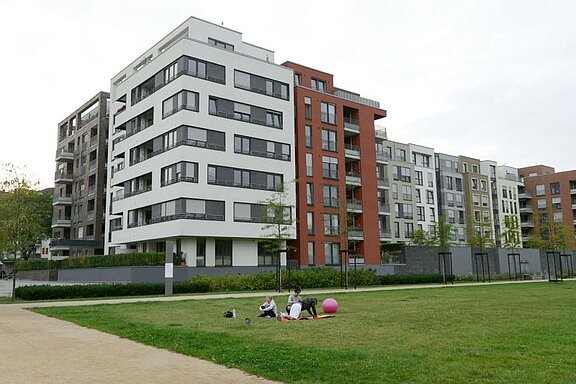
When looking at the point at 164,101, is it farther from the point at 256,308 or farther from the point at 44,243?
the point at 44,243

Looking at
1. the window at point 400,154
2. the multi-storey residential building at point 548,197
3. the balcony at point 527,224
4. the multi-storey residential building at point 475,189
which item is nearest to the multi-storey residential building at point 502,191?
the multi-storey residential building at point 475,189

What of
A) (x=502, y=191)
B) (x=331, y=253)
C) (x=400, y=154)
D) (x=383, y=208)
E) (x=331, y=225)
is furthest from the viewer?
(x=502, y=191)

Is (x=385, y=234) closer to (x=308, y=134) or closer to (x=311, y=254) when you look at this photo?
(x=311, y=254)

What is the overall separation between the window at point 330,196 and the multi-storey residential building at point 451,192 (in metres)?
38.7

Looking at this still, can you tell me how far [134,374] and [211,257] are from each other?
128 ft

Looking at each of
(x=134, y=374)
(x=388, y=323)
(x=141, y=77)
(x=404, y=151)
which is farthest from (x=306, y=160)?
(x=134, y=374)

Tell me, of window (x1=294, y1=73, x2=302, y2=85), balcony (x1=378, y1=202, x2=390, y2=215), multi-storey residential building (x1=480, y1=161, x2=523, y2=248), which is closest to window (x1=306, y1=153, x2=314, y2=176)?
window (x1=294, y1=73, x2=302, y2=85)

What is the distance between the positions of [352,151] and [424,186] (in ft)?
102

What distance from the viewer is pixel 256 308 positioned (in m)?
21.4

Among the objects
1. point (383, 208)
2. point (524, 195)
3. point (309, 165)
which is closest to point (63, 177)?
point (309, 165)

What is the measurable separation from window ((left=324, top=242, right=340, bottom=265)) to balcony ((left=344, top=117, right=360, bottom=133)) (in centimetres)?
1282

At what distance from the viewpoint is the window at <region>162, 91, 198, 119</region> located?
4710cm

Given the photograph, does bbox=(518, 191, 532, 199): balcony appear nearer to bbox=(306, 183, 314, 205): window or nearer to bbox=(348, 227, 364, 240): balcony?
bbox=(348, 227, 364, 240): balcony

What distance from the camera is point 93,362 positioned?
9875 millimetres
